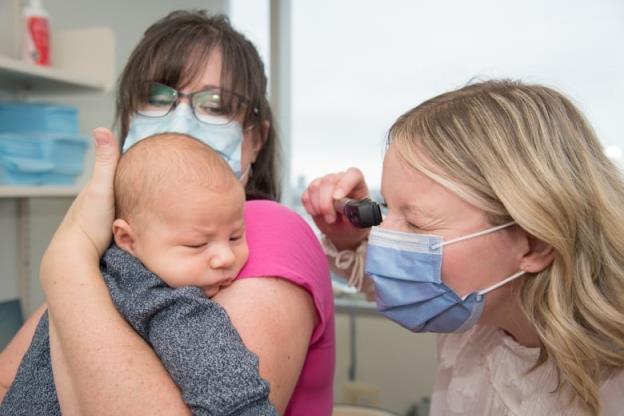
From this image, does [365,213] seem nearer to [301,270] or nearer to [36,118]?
[301,270]

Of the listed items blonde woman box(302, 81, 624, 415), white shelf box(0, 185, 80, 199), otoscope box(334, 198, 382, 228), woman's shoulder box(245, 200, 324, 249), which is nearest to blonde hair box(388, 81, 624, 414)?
blonde woman box(302, 81, 624, 415)

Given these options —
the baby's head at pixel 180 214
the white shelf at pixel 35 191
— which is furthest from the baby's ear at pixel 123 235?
the white shelf at pixel 35 191

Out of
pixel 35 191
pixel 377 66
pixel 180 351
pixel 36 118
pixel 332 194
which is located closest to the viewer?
pixel 180 351

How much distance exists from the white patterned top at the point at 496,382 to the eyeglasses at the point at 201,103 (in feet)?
2.57

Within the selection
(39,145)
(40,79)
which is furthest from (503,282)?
(40,79)

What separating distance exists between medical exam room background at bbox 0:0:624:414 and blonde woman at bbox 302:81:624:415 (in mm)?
1204

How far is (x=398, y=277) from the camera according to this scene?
976 mm

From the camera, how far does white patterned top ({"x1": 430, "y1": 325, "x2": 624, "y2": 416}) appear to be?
38.1 inches

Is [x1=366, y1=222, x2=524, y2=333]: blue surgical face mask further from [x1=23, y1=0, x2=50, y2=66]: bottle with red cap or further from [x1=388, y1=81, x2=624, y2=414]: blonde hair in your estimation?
[x1=23, y1=0, x2=50, y2=66]: bottle with red cap

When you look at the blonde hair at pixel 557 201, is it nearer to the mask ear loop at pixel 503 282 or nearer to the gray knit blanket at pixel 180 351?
the mask ear loop at pixel 503 282

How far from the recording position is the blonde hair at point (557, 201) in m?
0.88

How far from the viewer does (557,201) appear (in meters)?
0.87

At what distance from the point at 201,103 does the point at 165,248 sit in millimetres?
408

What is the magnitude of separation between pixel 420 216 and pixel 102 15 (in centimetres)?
203
